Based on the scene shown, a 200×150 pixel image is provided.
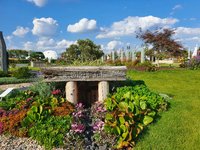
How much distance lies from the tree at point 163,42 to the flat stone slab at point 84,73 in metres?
24.7

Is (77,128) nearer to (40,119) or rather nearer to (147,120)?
(40,119)

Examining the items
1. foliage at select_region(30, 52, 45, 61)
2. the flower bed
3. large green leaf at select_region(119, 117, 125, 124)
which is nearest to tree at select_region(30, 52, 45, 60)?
foliage at select_region(30, 52, 45, 61)

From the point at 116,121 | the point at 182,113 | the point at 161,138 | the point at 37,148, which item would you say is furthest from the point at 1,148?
the point at 182,113

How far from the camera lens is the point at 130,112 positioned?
6078 millimetres

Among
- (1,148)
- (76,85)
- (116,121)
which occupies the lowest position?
(1,148)

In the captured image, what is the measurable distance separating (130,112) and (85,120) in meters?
1.24

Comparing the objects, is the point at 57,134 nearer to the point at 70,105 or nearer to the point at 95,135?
the point at 95,135

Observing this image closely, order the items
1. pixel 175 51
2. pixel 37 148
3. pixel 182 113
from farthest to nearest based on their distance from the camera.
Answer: pixel 175 51, pixel 182 113, pixel 37 148

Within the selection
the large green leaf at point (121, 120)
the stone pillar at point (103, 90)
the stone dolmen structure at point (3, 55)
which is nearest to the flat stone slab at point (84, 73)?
the stone pillar at point (103, 90)

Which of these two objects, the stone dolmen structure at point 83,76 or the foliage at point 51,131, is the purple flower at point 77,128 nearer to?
the foliage at point 51,131

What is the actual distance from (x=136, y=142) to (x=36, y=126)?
2.01 metres

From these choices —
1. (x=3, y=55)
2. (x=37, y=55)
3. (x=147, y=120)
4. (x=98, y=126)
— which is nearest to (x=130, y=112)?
(x=147, y=120)

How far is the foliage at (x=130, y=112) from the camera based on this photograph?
560 cm

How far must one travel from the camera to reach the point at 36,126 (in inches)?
230
